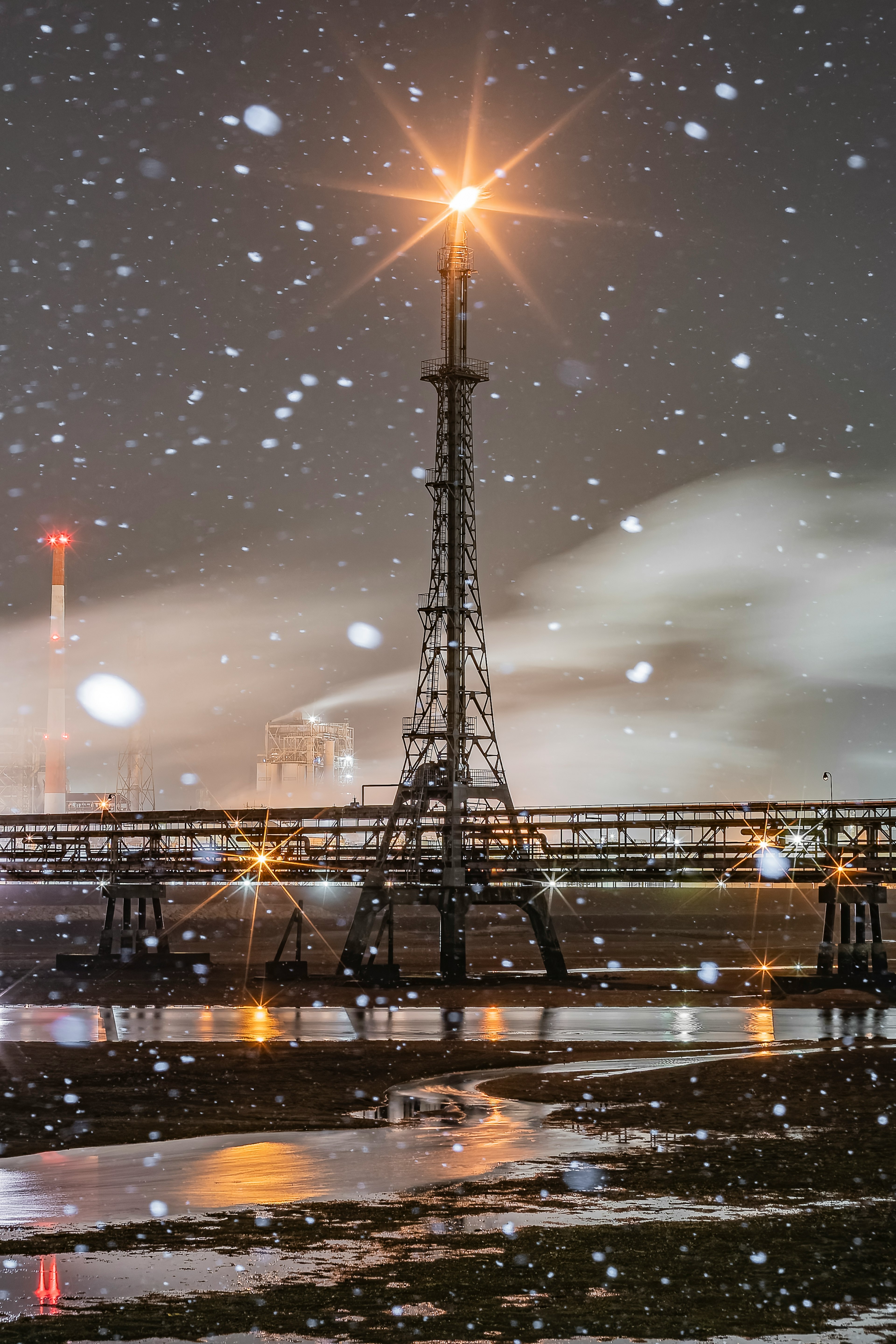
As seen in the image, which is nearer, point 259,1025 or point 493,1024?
point 259,1025

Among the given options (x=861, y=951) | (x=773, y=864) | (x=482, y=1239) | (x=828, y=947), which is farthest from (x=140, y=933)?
(x=482, y=1239)

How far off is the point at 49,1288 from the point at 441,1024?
30384 millimetres

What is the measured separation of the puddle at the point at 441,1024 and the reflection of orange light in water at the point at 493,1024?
0.24ft

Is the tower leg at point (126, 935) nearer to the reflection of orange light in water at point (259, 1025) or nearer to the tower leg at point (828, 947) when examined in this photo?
the reflection of orange light in water at point (259, 1025)

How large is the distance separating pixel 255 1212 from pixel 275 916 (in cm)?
18687

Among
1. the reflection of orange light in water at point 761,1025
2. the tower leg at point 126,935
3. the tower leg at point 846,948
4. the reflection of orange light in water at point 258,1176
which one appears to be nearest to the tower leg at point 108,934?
the tower leg at point 126,935

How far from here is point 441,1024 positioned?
42.1 metres

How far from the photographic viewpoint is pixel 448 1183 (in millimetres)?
17500

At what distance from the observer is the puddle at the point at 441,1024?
123 ft

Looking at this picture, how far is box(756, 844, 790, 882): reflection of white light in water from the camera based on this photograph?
62.9 m

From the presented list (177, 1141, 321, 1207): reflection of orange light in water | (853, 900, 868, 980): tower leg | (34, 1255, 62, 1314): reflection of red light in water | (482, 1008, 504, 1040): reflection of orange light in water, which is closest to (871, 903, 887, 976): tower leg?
(853, 900, 868, 980): tower leg

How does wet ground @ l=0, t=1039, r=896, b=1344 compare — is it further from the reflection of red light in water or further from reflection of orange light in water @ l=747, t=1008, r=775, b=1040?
reflection of orange light in water @ l=747, t=1008, r=775, b=1040

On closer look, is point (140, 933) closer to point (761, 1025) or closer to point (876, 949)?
point (876, 949)

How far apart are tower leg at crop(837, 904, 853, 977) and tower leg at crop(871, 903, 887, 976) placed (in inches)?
35.8
